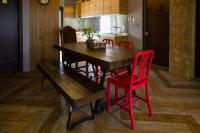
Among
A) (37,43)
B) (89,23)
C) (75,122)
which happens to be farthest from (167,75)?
(89,23)

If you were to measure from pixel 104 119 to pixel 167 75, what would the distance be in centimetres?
Answer: 275

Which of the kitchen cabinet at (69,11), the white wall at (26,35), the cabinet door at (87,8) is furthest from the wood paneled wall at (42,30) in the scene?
the kitchen cabinet at (69,11)

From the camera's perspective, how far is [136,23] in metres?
6.50

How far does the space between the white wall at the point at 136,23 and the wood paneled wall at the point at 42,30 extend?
241cm

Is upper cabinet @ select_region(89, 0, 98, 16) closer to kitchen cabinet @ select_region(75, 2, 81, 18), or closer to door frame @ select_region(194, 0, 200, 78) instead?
kitchen cabinet @ select_region(75, 2, 81, 18)

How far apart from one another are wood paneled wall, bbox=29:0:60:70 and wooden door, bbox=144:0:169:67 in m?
2.61

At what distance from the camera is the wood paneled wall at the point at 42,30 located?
5414mm

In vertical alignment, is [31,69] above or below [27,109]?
above

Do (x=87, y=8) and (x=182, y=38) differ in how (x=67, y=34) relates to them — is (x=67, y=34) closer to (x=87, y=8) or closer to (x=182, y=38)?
(x=182, y=38)

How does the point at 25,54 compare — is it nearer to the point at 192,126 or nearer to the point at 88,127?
the point at 88,127

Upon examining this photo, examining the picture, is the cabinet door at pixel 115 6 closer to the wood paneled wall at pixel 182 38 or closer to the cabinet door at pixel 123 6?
the cabinet door at pixel 123 6

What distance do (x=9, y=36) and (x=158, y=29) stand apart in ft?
12.8

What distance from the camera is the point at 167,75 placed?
4926 mm

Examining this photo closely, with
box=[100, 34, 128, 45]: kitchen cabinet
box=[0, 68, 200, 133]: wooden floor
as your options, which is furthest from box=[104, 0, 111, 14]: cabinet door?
box=[0, 68, 200, 133]: wooden floor
